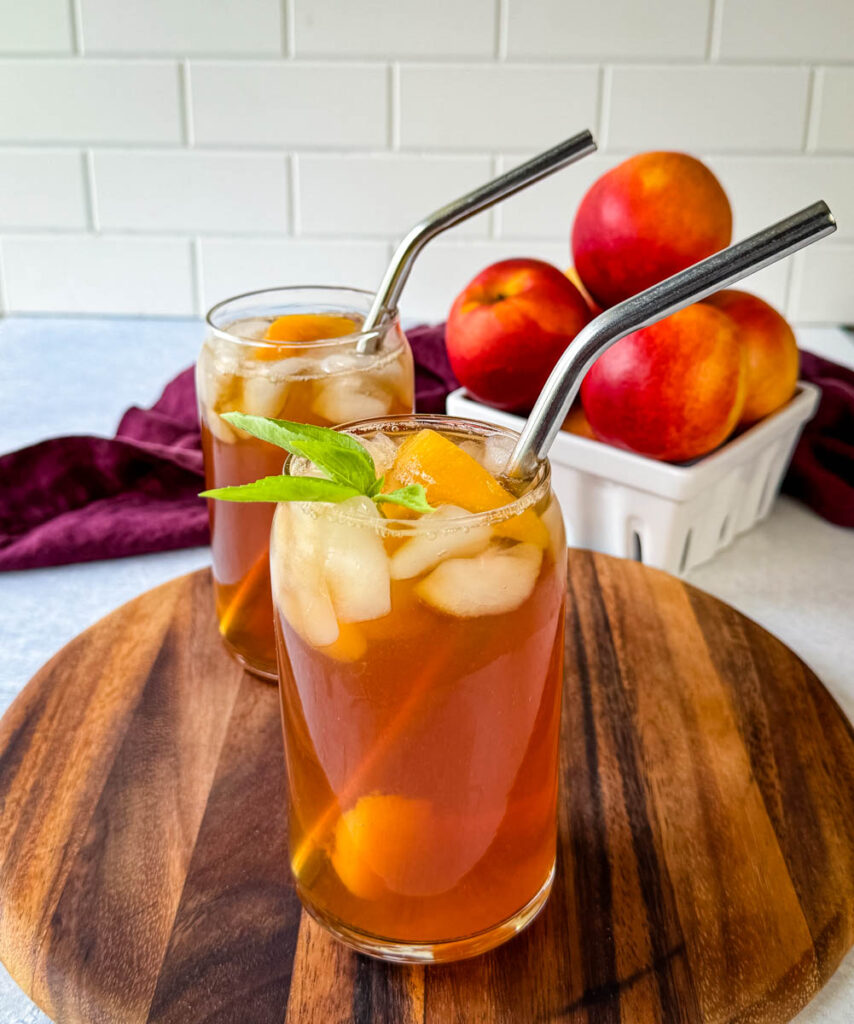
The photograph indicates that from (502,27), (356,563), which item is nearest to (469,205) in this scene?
(356,563)

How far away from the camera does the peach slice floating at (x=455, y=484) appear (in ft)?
1.53

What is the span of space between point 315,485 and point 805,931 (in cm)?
34

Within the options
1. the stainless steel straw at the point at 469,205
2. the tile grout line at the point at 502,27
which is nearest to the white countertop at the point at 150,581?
the stainless steel straw at the point at 469,205

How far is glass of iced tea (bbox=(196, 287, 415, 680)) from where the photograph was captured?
0.67 metres

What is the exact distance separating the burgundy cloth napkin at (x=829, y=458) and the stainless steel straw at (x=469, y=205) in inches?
19.8

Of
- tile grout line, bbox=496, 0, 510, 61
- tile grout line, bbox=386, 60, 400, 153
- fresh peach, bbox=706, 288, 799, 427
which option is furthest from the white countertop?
tile grout line, bbox=496, 0, 510, 61

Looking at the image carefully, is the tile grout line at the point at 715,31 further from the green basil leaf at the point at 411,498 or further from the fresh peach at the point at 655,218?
the green basil leaf at the point at 411,498

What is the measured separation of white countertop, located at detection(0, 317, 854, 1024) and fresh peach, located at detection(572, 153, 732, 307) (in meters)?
0.28

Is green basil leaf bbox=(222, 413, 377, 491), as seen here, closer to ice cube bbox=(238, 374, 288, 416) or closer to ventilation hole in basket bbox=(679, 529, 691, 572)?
ice cube bbox=(238, 374, 288, 416)

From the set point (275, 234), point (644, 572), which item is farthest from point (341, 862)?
point (275, 234)

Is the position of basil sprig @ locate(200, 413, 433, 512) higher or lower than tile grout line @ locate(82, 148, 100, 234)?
higher

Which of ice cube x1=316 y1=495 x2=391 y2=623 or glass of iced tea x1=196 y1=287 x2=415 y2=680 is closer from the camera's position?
ice cube x1=316 y1=495 x2=391 y2=623

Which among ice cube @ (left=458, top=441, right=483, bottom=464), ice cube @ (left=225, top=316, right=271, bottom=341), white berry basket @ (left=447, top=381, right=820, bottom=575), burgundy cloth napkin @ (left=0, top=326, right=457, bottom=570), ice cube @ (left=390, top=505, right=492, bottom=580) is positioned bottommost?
burgundy cloth napkin @ (left=0, top=326, right=457, bottom=570)

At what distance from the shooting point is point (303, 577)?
48cm
